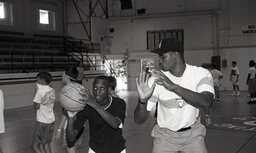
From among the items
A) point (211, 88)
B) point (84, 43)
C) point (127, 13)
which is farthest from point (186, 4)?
point (211, 88)

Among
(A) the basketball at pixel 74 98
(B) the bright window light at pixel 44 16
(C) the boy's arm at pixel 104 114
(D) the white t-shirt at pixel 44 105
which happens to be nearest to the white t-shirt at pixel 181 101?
(C) the boy's arm at pixel 104 114

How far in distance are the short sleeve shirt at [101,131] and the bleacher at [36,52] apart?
16.0 meters

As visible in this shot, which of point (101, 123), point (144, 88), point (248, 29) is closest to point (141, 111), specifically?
point (144, 88)

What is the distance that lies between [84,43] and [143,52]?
490 cm

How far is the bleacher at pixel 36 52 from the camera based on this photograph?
792 inches

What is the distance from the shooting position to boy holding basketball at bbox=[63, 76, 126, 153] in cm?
365

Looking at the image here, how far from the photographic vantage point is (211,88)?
11.4ft

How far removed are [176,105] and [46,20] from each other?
2426 cm

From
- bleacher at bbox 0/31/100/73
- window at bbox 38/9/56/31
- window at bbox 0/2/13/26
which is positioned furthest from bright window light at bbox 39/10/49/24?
window at bbox 0/2/13/26

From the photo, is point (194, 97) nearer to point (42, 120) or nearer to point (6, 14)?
point (42, 120)

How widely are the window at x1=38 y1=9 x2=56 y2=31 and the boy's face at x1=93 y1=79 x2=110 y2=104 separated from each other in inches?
896

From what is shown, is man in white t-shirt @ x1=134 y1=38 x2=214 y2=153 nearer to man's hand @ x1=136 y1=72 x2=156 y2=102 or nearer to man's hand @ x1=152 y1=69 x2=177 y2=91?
man's hand @ x1=136 y1=72 x2=156 y2=102

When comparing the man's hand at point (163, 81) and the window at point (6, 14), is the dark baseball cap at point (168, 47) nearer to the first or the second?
the man's hand at point (163, 81)

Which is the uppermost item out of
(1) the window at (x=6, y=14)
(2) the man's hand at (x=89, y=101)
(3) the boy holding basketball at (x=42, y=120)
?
(1) the window at (x=6, y=14)
